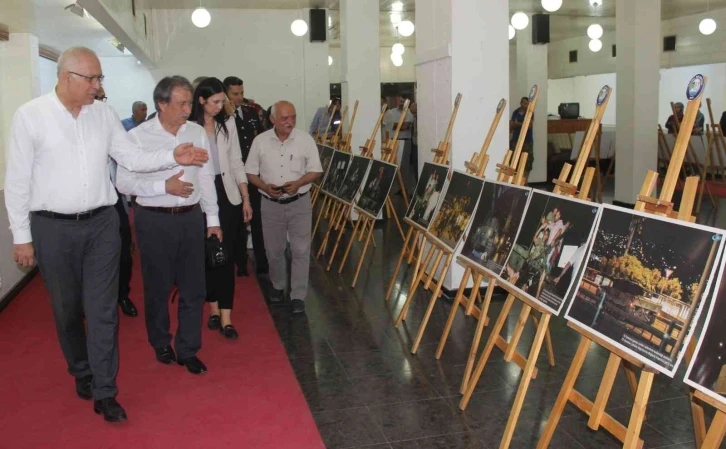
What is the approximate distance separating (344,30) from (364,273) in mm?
4117

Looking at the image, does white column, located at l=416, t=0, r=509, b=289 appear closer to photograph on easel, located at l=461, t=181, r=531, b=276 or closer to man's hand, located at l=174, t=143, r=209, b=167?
photograph on easel, located at l=461, t=181, r=531, b=276

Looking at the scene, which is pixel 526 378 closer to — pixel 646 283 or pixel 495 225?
pixel 646 283

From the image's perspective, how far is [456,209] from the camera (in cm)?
452

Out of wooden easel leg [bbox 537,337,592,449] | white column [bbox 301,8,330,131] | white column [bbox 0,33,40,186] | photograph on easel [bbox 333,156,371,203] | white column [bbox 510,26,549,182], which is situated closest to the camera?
wooden easel leg [bbox 537,337,592,449]

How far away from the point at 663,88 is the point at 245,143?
16521 millimetres

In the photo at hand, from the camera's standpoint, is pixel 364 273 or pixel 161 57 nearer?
pixel 364 273

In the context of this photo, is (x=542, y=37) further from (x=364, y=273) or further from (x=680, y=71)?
(x=364, y=273)

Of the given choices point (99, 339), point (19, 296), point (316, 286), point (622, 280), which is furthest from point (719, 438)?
point (19, 296)

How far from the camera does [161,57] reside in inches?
550

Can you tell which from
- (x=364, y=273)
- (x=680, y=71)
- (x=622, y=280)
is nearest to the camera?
(x=622, y=280)

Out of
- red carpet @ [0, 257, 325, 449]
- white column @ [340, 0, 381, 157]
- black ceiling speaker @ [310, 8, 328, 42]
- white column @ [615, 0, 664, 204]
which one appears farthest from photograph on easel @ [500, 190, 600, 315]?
black ceiling speaker @ [310, 8, 328, 42]

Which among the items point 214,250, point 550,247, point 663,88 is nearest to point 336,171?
point 214,250

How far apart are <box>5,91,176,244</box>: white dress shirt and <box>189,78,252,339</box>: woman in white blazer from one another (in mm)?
1180

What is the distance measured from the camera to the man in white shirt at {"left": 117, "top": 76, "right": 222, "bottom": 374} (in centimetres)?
389
